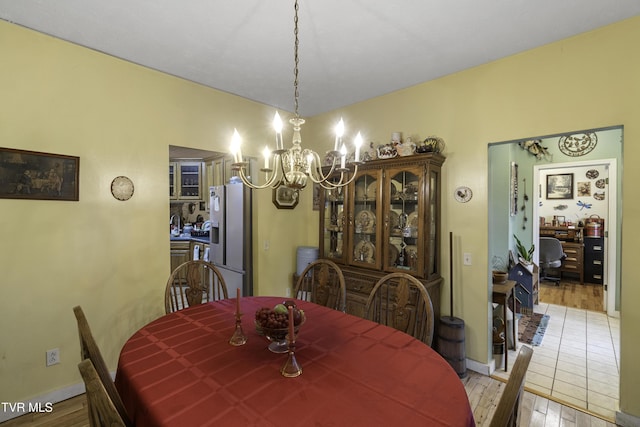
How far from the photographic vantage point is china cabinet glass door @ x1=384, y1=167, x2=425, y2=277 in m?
2.71

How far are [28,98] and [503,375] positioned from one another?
4338mm

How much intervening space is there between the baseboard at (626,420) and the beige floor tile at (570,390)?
27 centimetres

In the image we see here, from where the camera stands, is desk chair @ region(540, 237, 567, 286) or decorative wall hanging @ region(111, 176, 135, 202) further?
desk chair @ region(540, 237, 567, 286)

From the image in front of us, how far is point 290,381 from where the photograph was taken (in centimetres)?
118

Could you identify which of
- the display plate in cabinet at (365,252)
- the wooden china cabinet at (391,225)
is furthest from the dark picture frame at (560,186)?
the display plate in cabinet at (365,252)

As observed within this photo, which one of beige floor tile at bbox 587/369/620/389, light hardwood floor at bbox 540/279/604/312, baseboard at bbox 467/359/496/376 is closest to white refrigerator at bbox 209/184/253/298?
baseboard at bbox 467/359/496/376

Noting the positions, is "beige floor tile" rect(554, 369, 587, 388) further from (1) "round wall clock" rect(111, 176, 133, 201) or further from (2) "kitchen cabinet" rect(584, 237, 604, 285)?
(1) "round wall clock" rect(111, 176, 133, 201)

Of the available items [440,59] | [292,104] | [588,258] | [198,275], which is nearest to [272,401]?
[198,275]

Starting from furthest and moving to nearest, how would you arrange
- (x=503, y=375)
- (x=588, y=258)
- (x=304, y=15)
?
(x=588, y=258) → (x=503, y=375) → (x=304, y=15)

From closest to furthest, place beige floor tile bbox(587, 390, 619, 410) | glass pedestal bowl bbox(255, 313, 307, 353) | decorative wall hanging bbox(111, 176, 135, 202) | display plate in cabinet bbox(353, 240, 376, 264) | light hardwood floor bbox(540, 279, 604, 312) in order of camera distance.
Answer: glass pedestal bowl bbox(255, 313, 307, 353), beige floor tile bbox(587, 390, 619, 410), decorative wall hanging bbox(111, 176, 135, 202), display plate in cabinet bbox(353, 240, 376, 264), light hardwood floor bbox(540, 279, 604, 312)

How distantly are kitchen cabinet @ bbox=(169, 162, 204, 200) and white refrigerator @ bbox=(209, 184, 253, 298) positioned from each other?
1.34 metres

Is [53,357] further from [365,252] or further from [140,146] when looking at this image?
[365,252]

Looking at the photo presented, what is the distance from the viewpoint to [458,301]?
2.77 meters

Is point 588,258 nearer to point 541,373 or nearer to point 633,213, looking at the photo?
point 541,373
